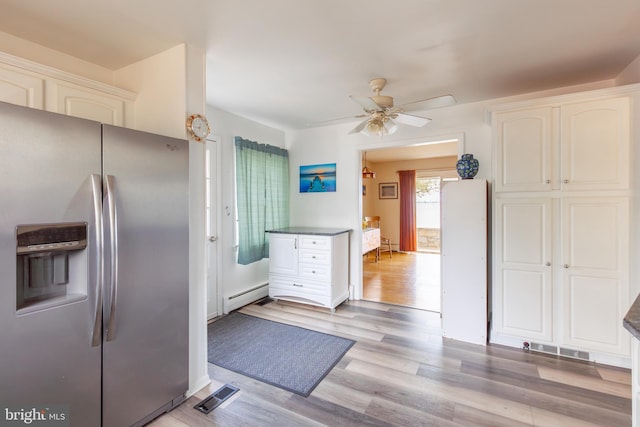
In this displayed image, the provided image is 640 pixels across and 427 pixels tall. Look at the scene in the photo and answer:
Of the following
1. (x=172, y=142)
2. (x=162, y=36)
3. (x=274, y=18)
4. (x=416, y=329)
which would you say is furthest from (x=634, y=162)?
(x=162, y=36)

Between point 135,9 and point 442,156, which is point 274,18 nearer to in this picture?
point 135,9

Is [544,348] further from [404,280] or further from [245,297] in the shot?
[245,297]

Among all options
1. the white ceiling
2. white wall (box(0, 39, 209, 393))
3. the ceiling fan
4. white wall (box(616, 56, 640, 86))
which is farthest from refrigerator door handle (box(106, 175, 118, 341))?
white wall (box(616, 56, 640, 86))

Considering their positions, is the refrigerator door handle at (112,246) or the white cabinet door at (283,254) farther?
the white cabinet door at (283,254)

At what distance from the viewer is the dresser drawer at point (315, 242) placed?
3609 mm

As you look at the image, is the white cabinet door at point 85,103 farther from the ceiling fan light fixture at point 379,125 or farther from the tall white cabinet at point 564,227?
the tall white cabinet at point 564,227

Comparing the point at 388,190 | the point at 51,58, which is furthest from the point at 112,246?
the point at 388,190

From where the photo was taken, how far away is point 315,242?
368 cm

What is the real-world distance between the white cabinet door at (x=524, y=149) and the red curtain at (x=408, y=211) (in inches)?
206

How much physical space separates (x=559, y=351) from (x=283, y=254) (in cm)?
297

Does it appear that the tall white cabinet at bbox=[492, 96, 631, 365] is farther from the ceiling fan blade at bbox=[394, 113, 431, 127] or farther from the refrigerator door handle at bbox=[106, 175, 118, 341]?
the refrigerator door handle at bbox=[106, 175, 118, 341]

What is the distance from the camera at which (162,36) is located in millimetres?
1964

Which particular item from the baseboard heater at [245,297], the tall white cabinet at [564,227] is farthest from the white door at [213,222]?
the tall white cabinet at [564,227]

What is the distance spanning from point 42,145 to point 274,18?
4.60 ft
